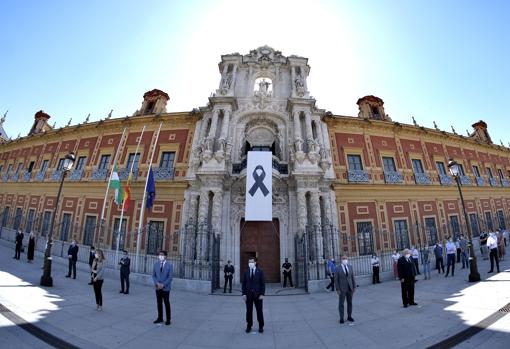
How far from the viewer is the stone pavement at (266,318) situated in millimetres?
4832

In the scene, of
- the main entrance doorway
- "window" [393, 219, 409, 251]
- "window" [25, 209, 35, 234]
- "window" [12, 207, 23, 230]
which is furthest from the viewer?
"window" [12, 207, 23, 230]

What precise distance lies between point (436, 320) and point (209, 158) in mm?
11953

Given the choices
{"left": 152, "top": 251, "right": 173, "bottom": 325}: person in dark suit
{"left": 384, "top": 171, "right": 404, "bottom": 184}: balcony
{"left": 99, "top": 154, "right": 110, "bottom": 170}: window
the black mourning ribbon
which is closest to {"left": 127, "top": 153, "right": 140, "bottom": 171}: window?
{"left": 99, "top": 154, "right": 110, "bottom": 170}: window

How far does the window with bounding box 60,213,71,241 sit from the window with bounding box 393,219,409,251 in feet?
78.1

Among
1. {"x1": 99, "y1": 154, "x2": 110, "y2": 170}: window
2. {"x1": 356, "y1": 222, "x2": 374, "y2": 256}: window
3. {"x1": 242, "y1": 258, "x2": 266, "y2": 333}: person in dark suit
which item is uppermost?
{"x1": 99, "y1": 154, "x2": 110, "y2": 170}: window

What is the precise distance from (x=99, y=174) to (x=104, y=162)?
1.18 meters

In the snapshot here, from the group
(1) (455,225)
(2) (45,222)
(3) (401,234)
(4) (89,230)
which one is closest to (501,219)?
(1) (455,225)

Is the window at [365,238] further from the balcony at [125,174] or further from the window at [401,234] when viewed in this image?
the balcony at [125,174]

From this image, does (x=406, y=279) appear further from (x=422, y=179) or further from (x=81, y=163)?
(x=81, y=163)

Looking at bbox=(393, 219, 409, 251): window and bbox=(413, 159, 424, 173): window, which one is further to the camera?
bbox=(413, 159, 424, 173): window

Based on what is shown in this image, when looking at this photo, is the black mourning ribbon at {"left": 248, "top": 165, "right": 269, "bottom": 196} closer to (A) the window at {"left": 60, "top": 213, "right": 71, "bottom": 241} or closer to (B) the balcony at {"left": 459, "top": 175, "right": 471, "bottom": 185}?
(A) the window at {"left": 60, "top": 213, "right": 71, "bottom": 241}

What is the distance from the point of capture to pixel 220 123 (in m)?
16.2

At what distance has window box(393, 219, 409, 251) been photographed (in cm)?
1642

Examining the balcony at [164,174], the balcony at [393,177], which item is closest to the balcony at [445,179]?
the balcony at [393,177]
